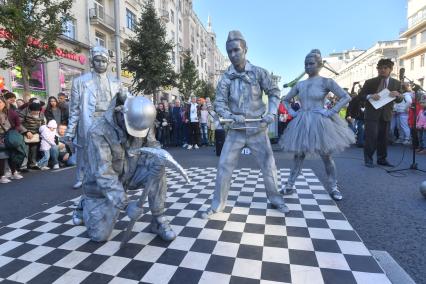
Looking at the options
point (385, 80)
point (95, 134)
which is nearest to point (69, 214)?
point (95, 134)

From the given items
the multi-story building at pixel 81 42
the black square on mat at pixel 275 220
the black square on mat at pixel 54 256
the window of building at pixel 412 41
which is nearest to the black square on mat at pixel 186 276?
the black square on mat at pixel 54 256

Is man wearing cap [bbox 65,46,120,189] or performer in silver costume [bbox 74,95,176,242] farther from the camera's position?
man wearing cap [bbox 65,46,120,189]

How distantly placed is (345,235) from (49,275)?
6.75 ft

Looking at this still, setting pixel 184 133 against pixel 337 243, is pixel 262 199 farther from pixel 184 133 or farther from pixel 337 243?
pixel 184 133

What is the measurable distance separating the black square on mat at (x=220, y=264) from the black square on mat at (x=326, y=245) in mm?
636

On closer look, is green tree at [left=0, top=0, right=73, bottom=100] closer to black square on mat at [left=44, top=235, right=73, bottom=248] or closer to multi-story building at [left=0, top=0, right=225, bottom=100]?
multi-story building at [left=0, top=0, right=225, bottom=100]

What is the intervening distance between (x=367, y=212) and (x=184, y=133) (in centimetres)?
669

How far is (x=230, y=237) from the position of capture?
211 cm

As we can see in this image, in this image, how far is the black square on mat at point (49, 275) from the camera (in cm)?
159

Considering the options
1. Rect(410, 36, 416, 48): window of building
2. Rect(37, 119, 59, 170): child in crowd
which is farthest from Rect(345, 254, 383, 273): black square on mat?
Rect(410, 36, 416, 48): window of building

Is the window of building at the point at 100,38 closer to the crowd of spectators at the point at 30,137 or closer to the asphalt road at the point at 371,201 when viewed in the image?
the crowd of spectators at the point at 30,137

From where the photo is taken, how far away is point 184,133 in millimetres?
8797

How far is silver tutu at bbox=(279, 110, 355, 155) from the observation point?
114 inches

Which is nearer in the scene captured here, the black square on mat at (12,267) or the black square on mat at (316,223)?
the black square on mat at (12,267)
